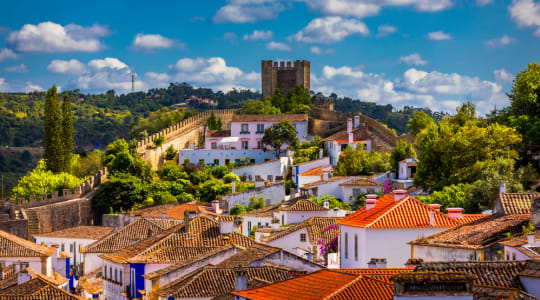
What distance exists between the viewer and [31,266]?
3975 cm

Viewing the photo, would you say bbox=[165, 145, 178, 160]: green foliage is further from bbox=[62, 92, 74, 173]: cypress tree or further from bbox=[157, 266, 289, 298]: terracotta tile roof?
bbox=[157, 266, 289, 298]: terracotta tile roof

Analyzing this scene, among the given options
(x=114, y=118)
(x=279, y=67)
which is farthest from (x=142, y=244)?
(x=114, y=118)

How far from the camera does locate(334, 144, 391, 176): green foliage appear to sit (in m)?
63.1

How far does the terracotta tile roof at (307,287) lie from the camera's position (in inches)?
730

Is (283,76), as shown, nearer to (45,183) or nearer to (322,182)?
(45,183)

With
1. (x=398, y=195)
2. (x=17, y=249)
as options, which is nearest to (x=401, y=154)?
(x=17, y=249)

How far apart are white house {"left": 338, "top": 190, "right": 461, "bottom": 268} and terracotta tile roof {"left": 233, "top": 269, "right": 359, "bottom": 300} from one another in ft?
24.5

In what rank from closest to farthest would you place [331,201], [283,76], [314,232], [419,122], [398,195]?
[398,195] → [314,232] → [331,201] → [419,122] → [283,76]

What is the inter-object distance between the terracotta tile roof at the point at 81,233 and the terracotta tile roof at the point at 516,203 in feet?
111

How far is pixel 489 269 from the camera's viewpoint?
667 inches

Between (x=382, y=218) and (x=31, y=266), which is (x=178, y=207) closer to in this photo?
(x=31, y=266)

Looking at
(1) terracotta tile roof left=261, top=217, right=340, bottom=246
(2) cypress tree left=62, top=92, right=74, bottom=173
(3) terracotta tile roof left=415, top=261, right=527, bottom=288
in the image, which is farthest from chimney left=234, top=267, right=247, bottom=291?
(2) cypress tree left=62, top=92, right=74, bottom=173

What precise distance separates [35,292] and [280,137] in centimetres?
4901

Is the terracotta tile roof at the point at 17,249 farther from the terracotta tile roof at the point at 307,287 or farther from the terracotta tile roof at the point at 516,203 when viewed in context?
the terracotta tile roof at the point at 307,287
